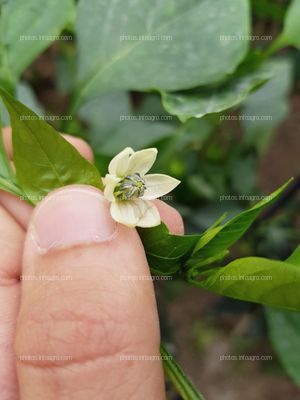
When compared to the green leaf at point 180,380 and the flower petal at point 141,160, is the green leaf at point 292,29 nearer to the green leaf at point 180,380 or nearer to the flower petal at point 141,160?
the flower petal at point 141,160

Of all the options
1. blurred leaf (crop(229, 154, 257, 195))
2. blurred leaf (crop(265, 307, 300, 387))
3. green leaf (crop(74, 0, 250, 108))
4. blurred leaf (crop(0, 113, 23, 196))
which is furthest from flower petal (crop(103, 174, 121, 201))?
blurred leaf (crop(229, 154, 257, 195))

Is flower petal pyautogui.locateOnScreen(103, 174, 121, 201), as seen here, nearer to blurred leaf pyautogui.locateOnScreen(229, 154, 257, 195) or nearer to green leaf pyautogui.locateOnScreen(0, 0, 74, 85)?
green leaf pyautogui.locateOnScreen(0, 0, 74, 85)


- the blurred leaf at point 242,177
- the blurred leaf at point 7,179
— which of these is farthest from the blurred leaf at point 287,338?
the blurred leaf at point 7,179

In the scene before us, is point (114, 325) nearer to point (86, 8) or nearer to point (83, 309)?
point (83, 309)

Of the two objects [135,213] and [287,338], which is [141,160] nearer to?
[135,213]

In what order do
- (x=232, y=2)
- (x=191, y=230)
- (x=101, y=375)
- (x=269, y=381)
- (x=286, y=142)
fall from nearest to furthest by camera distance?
(x=101, y=375) → (x=232, y=2) → (x=191, y=230) → (x=269, y=381) → (x=286, y=142)

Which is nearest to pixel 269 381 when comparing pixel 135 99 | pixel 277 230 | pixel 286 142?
pixel 277 230

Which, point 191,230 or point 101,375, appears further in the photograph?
point 191,230

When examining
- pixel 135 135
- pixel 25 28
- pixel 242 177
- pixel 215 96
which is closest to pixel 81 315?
pixel 215 96
